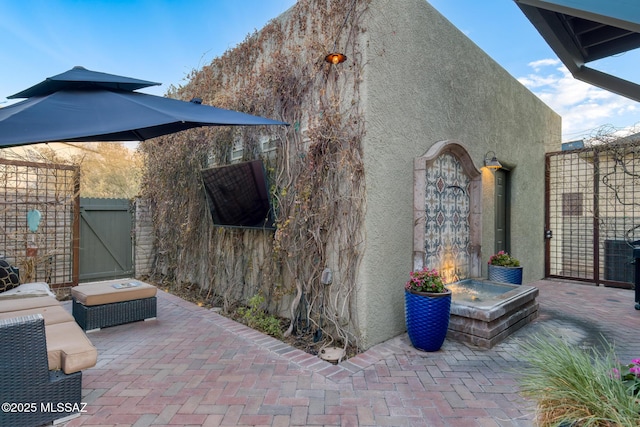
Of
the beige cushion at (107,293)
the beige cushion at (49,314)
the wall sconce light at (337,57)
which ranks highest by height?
the wall sconce light at (337,57)

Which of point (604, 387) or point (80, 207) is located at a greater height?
point (80, 207)

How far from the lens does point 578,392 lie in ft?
5.76

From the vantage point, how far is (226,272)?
19.6ft

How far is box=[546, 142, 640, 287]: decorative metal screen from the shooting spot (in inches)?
287

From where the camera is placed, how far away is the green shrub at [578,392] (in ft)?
5.23

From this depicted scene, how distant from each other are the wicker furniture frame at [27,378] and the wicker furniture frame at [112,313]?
2128mm

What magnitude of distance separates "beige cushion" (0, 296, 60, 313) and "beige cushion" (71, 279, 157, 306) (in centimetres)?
37

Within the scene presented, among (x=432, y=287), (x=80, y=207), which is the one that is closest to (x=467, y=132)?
(x=432, y=287)

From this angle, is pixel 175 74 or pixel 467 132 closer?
pixel 467 132

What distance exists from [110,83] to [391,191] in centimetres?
334

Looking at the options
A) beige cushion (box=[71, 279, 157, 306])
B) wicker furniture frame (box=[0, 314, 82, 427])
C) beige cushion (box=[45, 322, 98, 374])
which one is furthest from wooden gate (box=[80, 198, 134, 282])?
wicker furniture frame (box=[0, 314, 82, 427])

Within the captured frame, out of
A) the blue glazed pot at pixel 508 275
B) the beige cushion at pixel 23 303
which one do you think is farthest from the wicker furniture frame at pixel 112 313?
the blue glazed pot at pixel 508 275

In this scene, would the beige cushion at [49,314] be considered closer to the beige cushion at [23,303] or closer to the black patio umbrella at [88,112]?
the beige cushion at [23,303]

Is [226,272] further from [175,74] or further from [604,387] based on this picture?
[604,387]
